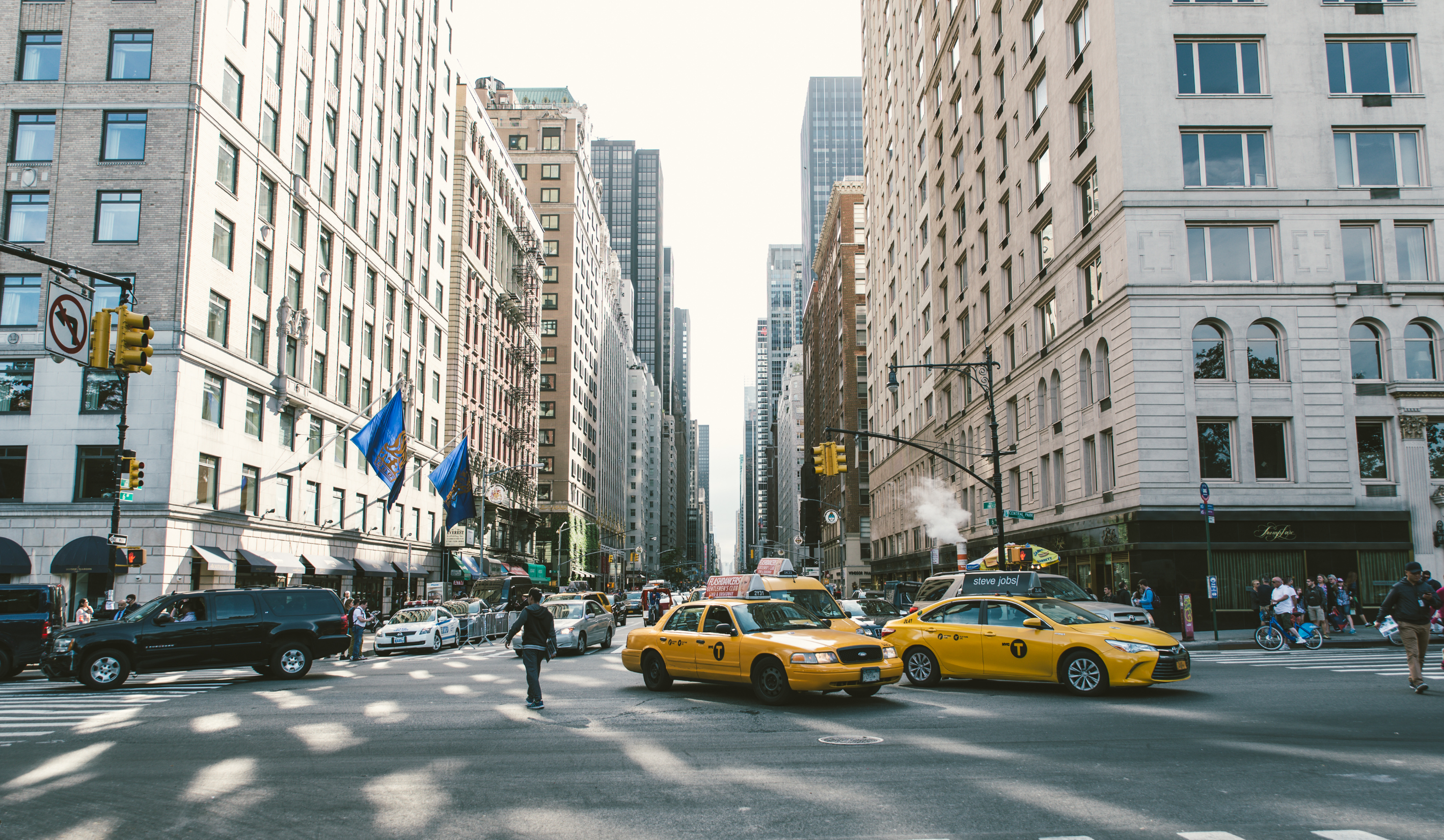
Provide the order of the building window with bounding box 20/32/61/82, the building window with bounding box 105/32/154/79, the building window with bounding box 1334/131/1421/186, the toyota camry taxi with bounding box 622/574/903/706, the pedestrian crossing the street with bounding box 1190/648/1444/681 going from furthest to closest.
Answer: the building window with bounding box 20/32/61/82
the building window with bounding box 105/32/154/79
the building window with bounding box 1334/131/1421/186
the pedestrian crossing the street with bounding box 1190/648/1444/681
the toyota camry taxi with bounding box 622/574/903/706

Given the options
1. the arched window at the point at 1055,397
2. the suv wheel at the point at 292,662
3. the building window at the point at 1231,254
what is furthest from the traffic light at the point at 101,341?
the arched window at the point at 1055,397

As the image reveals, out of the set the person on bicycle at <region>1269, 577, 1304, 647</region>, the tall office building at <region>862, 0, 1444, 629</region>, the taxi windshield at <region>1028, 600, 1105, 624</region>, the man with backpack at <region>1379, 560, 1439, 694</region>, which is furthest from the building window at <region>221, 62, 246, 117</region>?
the man with backpack at <region>1379, 560, 1439, 694</region>

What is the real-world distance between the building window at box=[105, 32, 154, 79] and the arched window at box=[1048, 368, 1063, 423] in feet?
111

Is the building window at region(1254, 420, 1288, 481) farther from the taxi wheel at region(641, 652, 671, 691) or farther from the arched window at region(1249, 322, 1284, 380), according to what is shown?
the taxi wheel at region(641, 652, 671, 691)

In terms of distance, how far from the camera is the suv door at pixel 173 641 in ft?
63.3

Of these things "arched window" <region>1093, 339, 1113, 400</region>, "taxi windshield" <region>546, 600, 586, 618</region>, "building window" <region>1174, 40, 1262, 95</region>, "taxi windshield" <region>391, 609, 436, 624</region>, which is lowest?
"taxi windshield" <region>391, 609, 436, 624</region>

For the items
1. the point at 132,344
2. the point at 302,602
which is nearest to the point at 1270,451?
the point at 302,602

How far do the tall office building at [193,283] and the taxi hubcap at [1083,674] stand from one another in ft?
72.5

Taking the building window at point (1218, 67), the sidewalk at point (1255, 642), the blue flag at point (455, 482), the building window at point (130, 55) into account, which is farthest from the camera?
the blue flag at point (455, 482)

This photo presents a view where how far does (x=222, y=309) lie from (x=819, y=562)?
106186mm

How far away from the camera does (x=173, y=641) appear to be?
64.1 feet

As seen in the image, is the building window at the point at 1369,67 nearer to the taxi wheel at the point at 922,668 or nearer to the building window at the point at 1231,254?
the building window at the point at 1231,254

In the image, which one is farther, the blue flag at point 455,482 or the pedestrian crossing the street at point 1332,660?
the blue flag at point 455,482

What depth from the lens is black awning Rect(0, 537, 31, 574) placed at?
29312 millimetres
